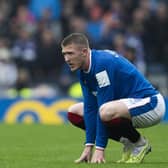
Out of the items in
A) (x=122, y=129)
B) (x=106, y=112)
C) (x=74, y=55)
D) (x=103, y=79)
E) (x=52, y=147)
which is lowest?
(x=52, y=147)

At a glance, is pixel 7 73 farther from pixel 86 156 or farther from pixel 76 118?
pixel 86 156

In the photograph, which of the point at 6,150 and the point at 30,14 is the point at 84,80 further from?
the point at 30,14

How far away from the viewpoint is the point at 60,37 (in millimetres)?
20656

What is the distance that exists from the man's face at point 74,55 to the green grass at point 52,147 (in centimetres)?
113

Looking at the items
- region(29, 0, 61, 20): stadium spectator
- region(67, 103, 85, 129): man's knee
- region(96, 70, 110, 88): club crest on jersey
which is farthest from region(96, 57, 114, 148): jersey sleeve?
region(29, 0, 61, 20): stadium spectator

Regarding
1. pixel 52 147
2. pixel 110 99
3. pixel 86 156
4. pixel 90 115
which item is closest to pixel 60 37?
pixel 52 147

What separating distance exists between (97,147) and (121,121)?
1.32 ft

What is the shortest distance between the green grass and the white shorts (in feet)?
1.60

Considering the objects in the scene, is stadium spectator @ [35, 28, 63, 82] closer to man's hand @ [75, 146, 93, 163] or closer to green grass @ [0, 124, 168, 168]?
green grass @ [0, 124, 168, 168]

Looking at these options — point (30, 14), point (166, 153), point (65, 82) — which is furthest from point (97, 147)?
point (30, 14)

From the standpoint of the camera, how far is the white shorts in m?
9.33

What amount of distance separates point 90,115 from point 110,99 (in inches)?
19.0

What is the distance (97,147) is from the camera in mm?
9188

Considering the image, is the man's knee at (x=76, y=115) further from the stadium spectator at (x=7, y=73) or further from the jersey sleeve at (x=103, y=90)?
the stadium spectator at (x=7, y=73)
